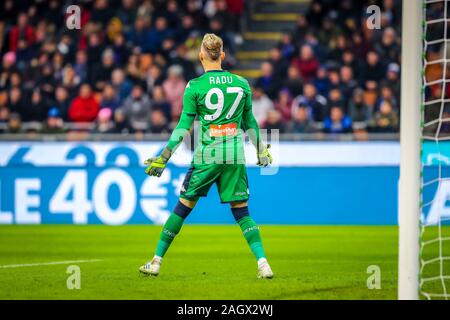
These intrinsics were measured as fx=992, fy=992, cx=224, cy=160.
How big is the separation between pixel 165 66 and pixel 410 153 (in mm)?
11650

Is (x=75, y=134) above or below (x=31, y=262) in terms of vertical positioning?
above

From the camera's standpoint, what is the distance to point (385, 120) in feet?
51.3

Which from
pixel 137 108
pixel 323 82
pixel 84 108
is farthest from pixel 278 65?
pixel 84 108

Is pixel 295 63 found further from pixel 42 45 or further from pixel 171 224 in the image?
pixel 171 224

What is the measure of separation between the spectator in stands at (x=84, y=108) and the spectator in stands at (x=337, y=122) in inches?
157

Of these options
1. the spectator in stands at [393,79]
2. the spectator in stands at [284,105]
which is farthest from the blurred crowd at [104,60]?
the spectator in stands at [393,79]

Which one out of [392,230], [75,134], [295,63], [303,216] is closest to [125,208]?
[75,134]

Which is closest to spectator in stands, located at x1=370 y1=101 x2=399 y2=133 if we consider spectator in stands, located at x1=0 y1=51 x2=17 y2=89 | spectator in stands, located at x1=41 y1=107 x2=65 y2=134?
spectator in stands, located at x1=41 y1=107 x2=65 y2=134

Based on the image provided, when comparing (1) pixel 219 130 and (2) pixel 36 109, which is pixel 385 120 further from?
(1) pixel 219 130

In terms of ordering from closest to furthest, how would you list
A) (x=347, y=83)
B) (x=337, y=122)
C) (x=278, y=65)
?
(x=337, y=122)
(x=347, y=83)
(x=278, y=65)

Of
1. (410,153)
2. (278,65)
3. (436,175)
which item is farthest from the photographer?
(278,65)

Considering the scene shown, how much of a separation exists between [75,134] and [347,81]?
4865 mm

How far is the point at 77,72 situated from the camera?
18156mm

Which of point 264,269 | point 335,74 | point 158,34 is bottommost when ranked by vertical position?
point 264,269
